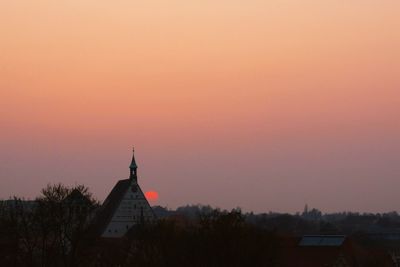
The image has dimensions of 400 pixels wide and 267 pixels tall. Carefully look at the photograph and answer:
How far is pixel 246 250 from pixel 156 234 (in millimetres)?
15070

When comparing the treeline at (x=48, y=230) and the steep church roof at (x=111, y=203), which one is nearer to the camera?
the treeline at (x=48, y=230)

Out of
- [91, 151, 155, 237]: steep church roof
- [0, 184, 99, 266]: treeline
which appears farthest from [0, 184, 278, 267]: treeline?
[91, 151, 155, 237]: steep church roof

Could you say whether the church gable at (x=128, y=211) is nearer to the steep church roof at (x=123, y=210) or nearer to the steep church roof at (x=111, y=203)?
the steep church roof at (x=123, y=210)

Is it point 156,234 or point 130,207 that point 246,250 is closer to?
point 156,234

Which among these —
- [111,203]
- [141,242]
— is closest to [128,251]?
[141,242]

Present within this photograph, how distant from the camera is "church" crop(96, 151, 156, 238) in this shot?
170 meters

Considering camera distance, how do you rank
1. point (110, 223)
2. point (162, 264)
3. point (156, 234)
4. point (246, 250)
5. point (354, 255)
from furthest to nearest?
point (110, 223), point (354, 255), point (156, 234), point (162, 264), point (246, 250)

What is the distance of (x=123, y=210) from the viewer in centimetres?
17238

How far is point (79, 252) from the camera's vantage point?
69.8 metres

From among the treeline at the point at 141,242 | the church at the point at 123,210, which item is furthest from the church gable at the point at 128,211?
the treeline at the point at 141,242

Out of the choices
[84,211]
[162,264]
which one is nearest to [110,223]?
[84,211]

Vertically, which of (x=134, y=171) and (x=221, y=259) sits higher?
(x=134, y=171)

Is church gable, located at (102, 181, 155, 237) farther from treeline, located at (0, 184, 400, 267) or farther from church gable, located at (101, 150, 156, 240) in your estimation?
treeline, located at (0, 184, 400, 267)

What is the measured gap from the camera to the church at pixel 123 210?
6693 inches
